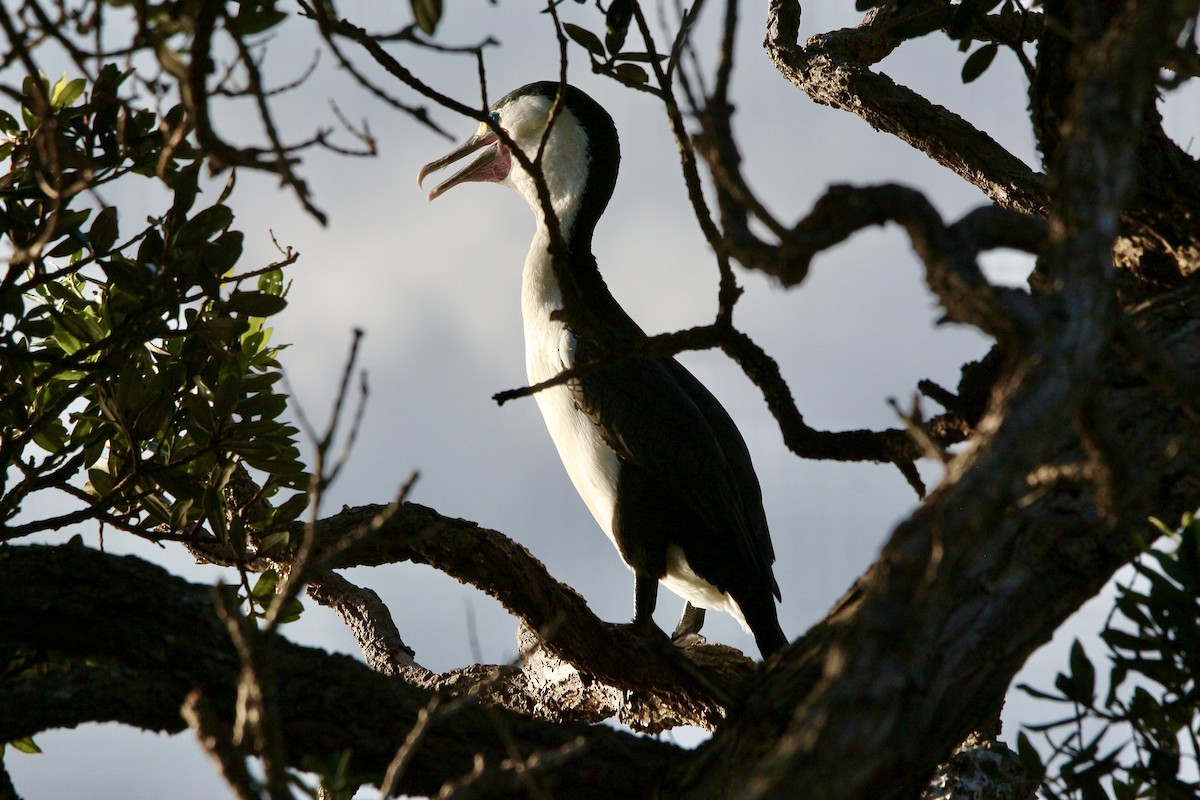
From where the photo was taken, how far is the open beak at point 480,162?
444cm

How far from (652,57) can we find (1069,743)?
1241 millimetres

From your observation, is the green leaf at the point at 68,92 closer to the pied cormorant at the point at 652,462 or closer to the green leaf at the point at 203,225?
the green leaf at the point at 203,225

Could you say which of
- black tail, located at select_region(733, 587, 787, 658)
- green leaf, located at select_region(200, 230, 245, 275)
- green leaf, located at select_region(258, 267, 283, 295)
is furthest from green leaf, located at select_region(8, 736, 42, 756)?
black tail, located at select_region(733, 587, 787, 658)

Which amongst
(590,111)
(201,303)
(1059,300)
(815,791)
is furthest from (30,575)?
(590,111)

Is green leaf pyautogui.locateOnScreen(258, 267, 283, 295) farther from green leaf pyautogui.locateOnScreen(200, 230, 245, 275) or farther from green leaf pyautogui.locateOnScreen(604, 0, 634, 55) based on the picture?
green leaf pyautogui.locateOnScreen(604, 0, 634, 55)

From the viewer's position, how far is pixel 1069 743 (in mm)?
1528

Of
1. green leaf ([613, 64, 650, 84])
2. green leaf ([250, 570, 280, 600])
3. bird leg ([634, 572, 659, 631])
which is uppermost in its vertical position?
green leaf ([613, 64, 650, 84])

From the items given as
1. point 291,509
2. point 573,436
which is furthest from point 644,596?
point 291,509

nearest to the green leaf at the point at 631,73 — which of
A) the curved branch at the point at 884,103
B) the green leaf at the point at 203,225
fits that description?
the green leaf at the point at 203,225

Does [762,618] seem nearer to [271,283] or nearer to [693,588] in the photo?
[693,588]

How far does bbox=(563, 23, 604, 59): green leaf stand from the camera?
213cm

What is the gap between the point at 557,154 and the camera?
13.3 feet

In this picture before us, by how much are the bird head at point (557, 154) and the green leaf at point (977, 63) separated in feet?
4.50

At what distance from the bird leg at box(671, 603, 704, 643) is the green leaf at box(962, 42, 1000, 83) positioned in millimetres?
2096
